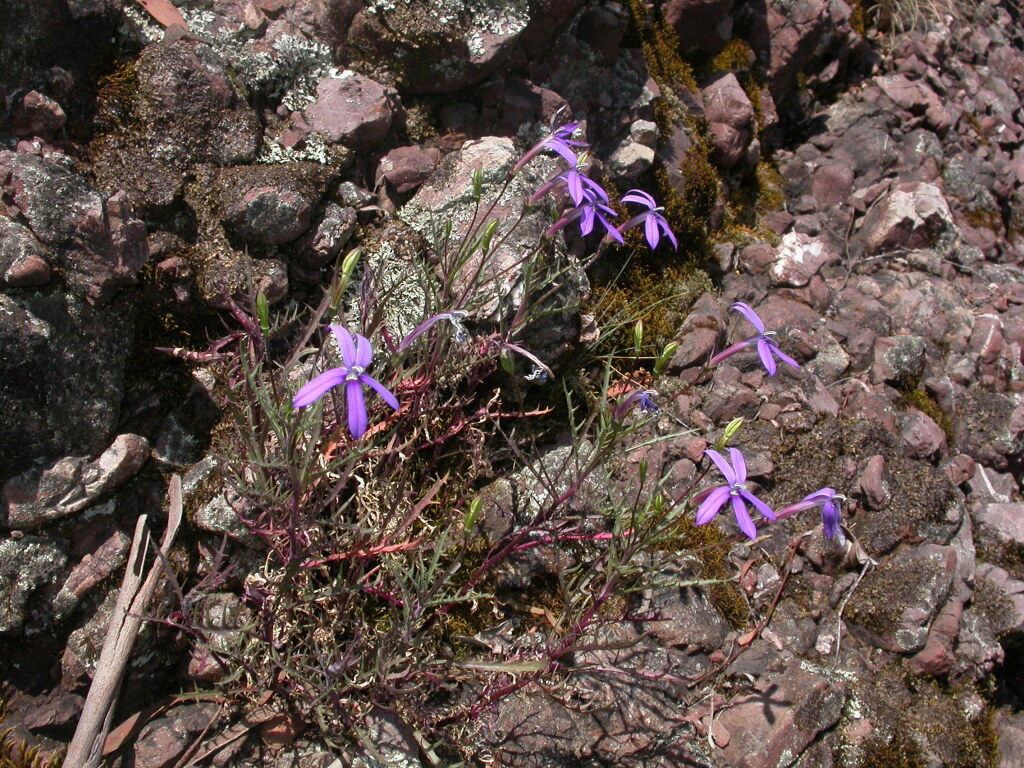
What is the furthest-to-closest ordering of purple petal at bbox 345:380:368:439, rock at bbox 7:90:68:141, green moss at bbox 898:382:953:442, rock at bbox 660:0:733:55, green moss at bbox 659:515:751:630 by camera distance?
1. rock at bbox 660:0:733:55
2. green moss at bbox 898:382:953:442
3. green moss at bbox 659:515:751:630
4. rock at bbox 7:90:68:141
5. purple petal at bbox 345:380:368:439

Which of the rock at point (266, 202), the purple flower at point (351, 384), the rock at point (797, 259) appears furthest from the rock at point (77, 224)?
the rock at point (797, 259)

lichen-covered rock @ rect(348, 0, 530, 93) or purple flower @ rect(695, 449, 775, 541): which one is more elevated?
lichen-covered rock @ rect(348, 0, 530, 93)

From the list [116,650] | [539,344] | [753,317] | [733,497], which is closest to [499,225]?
[539,344]

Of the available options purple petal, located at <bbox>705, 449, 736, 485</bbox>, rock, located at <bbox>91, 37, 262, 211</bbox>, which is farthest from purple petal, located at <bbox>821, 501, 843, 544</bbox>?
rock, located at <bbox>91, 37, 262, 211</bbox>

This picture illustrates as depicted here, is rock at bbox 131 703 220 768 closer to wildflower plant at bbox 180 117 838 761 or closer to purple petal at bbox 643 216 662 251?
wildflower plant at bbox 180 117 838 761

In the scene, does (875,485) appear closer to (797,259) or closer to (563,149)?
(797,259)

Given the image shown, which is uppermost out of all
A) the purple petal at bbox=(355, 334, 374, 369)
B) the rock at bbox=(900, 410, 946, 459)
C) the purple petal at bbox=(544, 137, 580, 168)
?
the purple petal at bbox=(544, 137, 580, 168)
